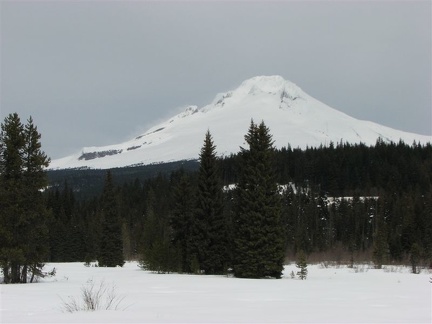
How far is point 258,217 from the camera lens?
3388 cm

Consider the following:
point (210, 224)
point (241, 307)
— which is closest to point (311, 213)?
point (210, 224)

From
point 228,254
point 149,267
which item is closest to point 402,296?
point 228,254

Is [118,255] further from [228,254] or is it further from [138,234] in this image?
[138,234]

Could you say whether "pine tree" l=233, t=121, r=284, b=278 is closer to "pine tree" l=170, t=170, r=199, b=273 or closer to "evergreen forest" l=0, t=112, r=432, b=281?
"evergreen forest" l=0, t=112, r=432, b=281

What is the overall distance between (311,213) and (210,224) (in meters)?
67.8

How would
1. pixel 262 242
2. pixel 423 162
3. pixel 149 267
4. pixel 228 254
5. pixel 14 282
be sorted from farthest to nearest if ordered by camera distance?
pixel 423 162
pixel 149 267
pixel 228 254
pixel 262 242
pixel 14 282

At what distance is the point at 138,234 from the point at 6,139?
6862cm

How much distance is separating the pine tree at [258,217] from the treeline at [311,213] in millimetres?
802

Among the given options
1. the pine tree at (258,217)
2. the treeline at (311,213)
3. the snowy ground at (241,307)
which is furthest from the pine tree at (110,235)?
the snowy ground at (241,307)

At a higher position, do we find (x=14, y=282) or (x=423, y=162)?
(x=423, y=162)

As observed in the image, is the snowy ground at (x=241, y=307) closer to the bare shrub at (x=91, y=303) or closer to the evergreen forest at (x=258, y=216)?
the bare shrub at (x=91, y=303)

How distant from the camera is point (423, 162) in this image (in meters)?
133

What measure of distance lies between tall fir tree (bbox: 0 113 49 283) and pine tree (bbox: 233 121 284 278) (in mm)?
12624

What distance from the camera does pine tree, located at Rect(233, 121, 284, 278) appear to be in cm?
3344
